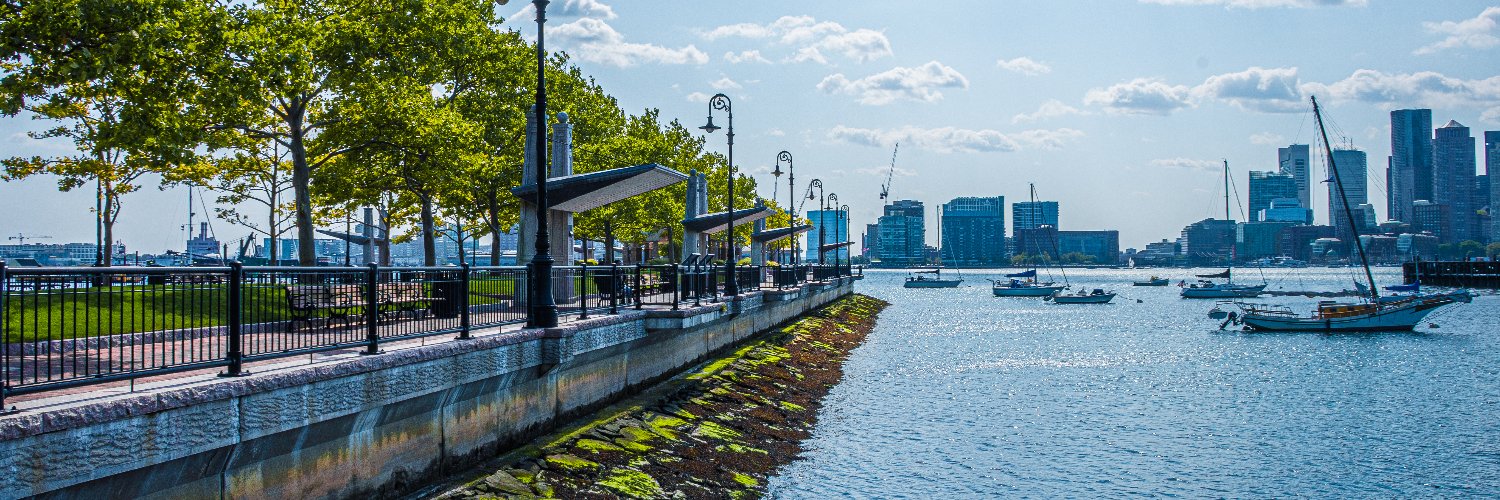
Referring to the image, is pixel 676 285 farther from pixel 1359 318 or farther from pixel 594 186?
pixel 1359 318

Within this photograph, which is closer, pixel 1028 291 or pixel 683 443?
pixel 683 443

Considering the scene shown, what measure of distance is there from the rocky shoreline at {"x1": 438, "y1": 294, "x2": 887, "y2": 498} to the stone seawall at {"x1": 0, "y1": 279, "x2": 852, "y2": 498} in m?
0.68

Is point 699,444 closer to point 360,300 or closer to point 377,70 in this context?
point 360,300

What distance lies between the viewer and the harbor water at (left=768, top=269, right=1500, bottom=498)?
2106cm

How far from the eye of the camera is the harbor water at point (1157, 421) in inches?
829

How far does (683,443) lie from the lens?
63.7 ft

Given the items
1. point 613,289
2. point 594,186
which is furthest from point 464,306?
point 594,186

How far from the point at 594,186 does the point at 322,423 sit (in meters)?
13.3

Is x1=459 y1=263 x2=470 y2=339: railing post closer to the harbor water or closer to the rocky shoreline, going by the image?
the rocky shoreline

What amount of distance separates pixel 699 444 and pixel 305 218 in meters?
16.0

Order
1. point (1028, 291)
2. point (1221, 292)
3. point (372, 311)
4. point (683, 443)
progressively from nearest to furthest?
point (372, 311) → point (683, 443) → point (1221, 292) → point (1028, 291)

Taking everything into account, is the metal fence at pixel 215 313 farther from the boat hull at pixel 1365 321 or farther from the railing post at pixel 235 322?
the boat hull at pixel 1365 321

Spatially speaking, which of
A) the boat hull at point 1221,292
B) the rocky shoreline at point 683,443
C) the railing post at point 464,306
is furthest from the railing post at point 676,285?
the boat hull at point 1221,292

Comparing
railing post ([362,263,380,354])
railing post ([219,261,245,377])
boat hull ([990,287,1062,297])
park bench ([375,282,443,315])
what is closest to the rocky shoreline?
railing post ([362,263,380,354])
